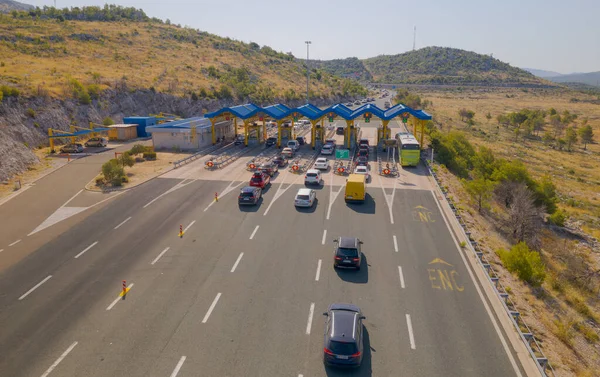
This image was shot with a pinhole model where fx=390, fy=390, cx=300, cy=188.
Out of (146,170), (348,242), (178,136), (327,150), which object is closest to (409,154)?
(327,150)

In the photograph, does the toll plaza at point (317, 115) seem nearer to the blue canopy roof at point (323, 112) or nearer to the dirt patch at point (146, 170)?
the blue canopy roof at point (323, 112)

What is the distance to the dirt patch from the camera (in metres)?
35.8

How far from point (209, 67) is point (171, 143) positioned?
6495cm

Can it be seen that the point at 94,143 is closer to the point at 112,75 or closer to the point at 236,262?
the point at 112,75

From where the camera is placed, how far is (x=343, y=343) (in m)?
13.2

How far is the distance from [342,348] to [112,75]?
83021mm

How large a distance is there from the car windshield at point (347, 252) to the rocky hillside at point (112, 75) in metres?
34.0

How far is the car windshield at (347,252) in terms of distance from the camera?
20.5m

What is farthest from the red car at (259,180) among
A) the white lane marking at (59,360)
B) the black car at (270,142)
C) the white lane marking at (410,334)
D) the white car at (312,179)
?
the black car at (270,142)

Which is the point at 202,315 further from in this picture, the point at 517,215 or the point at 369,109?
the point at 369,109

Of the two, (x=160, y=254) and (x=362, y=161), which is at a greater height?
(x=362, y=161)

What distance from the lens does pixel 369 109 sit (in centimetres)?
5231

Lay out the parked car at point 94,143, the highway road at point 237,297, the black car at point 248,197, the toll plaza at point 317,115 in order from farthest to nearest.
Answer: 1. the parked car at point 94,143
2. the toll plaza at point 317,115
3. the black car at point 248,197
4. the highway road at point 237,297

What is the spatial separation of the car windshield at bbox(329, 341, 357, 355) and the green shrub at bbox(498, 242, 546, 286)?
535 inches
